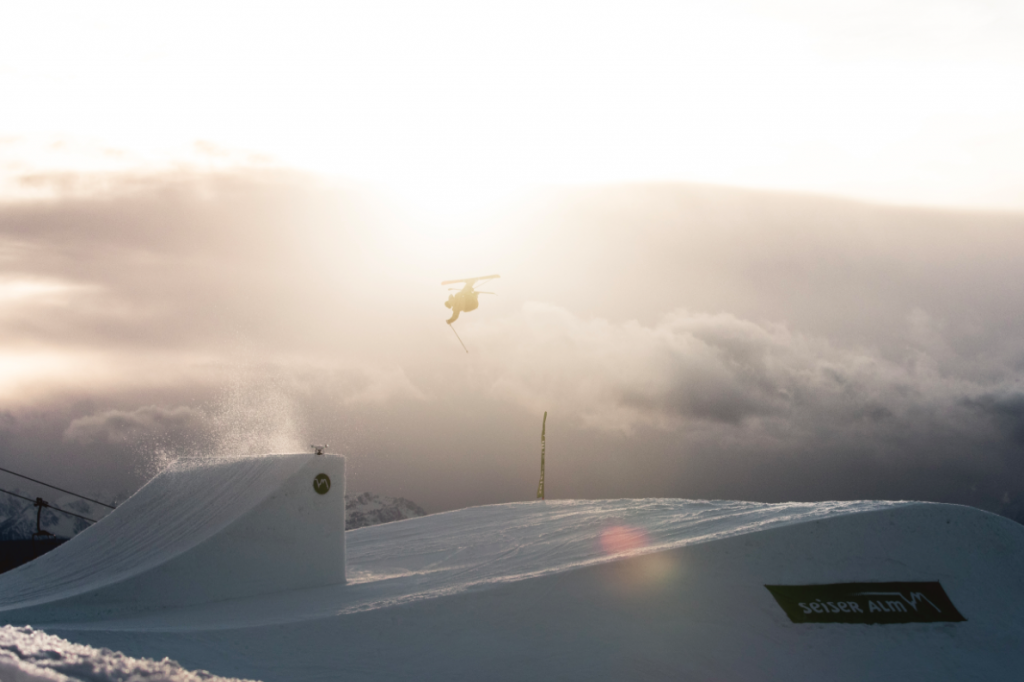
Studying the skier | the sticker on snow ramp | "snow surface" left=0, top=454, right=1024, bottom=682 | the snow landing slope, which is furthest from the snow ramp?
the sticker on snow ramp

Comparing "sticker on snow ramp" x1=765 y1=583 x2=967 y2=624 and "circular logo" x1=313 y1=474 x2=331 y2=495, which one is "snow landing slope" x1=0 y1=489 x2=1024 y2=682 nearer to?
"sticker on snow ramp" x1=765 y1=583 x2=967 y2=624

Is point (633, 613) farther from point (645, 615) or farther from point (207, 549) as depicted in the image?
point (207, 549)

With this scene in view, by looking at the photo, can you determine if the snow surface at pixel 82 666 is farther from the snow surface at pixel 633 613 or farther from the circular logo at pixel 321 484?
the circular logo at pixel 321 484

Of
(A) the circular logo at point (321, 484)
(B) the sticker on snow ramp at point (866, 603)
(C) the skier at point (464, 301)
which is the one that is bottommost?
(B) the sticker on snow ramp at point (866, 603)

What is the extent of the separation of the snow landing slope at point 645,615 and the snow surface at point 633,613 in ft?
0.10

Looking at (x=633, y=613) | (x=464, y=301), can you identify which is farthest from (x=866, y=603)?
(x=464, y=301)

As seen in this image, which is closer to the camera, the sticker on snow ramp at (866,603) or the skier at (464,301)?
the sticker on snow ramp at (866,603)

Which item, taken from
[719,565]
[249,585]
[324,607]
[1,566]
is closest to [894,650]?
[719,565]

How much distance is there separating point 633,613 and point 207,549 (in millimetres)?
8898

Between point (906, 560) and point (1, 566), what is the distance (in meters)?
27.3

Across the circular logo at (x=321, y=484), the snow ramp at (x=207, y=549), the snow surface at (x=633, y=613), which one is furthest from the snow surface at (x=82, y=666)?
the circular logo at (x=321, y=484)

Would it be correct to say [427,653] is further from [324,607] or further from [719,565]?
[719,565]

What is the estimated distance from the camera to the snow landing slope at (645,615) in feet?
39.3

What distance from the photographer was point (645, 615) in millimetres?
12867
